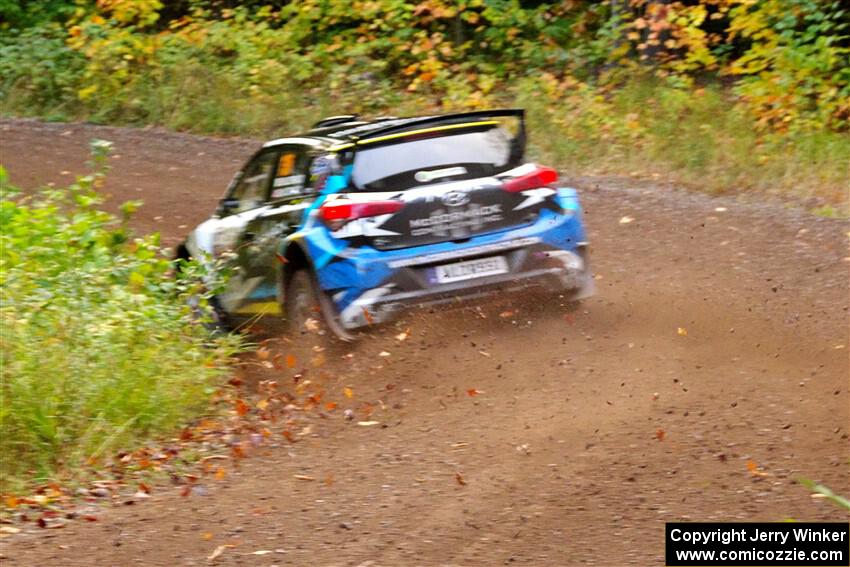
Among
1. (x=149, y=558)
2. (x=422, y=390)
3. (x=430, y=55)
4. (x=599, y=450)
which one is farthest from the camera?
(x=430, y=55)

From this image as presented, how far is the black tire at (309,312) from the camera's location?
841cm

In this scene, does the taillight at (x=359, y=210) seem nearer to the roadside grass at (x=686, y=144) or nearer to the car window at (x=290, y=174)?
the car window at (x=290, y=174)

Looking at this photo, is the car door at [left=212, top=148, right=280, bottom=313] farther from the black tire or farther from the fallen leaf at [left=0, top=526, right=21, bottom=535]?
the fallen leaf at [left=0, top=526, right=21, bottom=535]

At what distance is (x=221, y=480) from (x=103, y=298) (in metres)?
2.50

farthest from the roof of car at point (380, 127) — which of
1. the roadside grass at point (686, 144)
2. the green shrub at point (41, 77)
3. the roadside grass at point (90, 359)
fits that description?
the green shrub at point (41, 77)

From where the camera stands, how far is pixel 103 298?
8672 millimetres

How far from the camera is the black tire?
27.6 feet

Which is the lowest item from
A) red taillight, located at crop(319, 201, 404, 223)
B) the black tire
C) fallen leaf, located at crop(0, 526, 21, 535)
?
the black tire

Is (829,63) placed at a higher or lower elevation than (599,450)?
lower

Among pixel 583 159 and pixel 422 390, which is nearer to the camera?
pixel 422 390

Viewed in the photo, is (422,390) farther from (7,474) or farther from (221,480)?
(7,474)

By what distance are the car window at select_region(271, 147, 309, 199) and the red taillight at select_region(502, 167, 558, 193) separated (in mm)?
1433

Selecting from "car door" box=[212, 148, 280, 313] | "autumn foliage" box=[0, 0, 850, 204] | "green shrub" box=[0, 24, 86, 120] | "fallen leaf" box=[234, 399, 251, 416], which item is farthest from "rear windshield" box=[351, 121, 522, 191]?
"green shrub" box=[0, 24, 86, 120]

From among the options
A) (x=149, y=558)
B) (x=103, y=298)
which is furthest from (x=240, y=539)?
(x=103, y=298)
